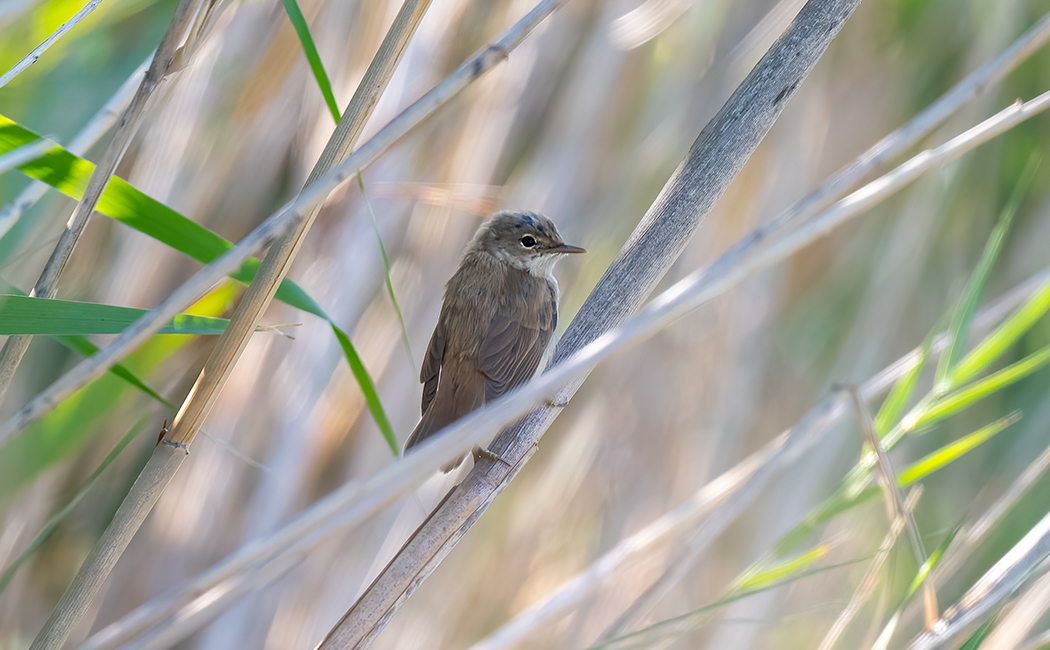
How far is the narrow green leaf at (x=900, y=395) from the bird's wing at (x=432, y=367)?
30.6 inches

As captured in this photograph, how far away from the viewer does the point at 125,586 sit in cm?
179

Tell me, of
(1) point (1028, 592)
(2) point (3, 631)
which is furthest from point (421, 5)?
(2) point (3, 631)

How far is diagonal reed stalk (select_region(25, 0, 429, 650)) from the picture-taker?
650mm

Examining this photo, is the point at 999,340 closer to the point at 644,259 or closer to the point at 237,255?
the point at 644,259

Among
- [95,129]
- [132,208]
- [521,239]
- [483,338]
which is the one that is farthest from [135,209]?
[521,239]

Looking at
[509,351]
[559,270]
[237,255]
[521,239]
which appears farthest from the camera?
[559,270]

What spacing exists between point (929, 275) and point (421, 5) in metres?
2.32

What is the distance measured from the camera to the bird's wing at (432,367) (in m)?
1.34

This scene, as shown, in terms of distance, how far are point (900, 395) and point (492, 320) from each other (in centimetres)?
73

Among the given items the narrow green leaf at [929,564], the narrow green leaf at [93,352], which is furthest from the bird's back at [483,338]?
the narrow green leaf at [929,564]

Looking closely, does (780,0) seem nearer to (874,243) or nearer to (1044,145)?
(874,243)

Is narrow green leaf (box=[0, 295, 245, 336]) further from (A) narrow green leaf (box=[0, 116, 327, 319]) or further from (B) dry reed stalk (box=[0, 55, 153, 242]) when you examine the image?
(B) dry reed stalk (box=[0, 55, 153, 242])

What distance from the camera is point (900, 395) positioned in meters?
1.06

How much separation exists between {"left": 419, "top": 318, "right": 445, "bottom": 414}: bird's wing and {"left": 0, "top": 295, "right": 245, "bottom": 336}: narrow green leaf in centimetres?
66
